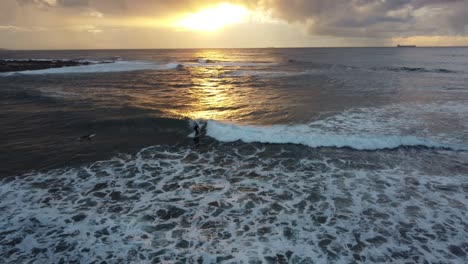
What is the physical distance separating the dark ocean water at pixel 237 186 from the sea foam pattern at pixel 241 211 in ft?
0.13

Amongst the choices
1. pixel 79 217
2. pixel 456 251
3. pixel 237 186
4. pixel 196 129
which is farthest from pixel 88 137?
pixel 456 251

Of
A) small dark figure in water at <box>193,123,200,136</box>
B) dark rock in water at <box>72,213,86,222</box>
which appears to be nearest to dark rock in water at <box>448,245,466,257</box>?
dark rock in water at <box>72,213,86,222</box>

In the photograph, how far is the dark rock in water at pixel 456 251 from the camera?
19.9 feet

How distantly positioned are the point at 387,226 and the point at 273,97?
17897 millimetres

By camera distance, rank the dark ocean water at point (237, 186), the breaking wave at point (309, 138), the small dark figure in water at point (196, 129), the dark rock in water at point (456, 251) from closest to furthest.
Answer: the dark rock in water at point (456, 251)
the dark ocean water at point (237, 186)
the breaking wave at point (309, 138)
the small dark figure in water at point (196, 129)

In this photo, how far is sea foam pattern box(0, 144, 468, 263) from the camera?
6.17m

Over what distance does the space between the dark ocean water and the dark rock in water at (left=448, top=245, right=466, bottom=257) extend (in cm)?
3

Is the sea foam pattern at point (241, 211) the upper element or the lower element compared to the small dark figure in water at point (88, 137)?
lower

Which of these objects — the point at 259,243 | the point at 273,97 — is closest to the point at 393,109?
the point at 273,97

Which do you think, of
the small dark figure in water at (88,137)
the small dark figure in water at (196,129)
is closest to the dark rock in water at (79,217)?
the small dark figure in water at (88,137)

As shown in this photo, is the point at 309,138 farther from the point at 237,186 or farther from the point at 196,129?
the point at 196,129

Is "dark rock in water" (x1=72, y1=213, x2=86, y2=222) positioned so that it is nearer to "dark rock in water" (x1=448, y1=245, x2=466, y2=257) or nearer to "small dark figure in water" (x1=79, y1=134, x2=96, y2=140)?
"small dark figure in water" (x1=79, y1=134, x2=96, y2=140)

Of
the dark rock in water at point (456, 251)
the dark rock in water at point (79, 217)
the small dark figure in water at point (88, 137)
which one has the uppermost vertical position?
the small dark figure in water at point (88, 137)

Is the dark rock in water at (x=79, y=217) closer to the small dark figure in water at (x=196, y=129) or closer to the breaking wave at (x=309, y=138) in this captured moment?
the breaking wave at (x=309, y=138)
